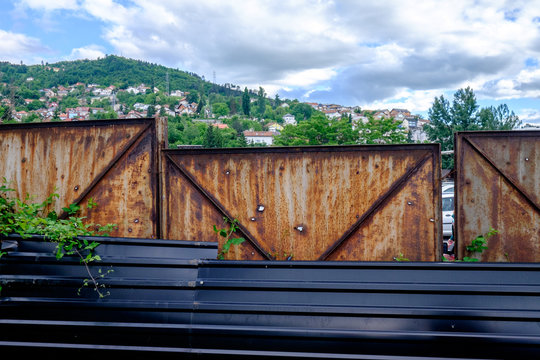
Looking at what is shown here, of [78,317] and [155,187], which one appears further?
[155,187]

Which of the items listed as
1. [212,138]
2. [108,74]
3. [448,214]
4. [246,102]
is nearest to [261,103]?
[246,102]

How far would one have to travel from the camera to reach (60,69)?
485 ft

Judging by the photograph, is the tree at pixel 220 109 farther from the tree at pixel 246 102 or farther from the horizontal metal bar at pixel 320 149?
the horizontal metal bar at pixel 320 149

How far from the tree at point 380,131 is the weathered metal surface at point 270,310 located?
3398 centimetres

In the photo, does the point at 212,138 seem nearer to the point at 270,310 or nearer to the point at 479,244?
the point at 479,244

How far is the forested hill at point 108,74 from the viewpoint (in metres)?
133

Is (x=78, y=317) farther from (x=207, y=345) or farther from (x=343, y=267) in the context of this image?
(x=343, y=267)

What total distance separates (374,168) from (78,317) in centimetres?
294

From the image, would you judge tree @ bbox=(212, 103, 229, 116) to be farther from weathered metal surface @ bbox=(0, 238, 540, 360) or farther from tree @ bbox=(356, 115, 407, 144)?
weathered metal surface @ bbox=(0, 238, 540, 360)

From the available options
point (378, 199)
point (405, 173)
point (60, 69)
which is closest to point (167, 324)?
point (378, 199)

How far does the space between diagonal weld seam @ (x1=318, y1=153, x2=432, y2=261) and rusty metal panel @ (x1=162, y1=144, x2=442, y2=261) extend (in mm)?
10

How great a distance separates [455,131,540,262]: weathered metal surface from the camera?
11.4 feet

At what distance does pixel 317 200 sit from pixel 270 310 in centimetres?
165

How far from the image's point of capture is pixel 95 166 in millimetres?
3988
